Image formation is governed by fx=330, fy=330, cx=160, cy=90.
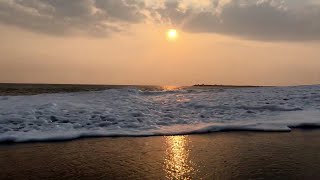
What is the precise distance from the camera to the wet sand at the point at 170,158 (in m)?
4.44

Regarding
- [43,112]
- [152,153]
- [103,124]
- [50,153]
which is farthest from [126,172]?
[43,112]

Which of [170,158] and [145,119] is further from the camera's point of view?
[145,119]

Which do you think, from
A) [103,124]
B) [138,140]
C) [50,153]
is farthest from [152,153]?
[103,124]

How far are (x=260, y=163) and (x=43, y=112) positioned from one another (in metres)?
7.12

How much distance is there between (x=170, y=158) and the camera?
5.32m

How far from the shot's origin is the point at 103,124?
891 centimetres

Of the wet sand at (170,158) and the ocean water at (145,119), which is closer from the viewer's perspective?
the wet sand at (170,158)

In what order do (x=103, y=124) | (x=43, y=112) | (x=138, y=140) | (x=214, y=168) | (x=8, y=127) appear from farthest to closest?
1. (x=43, y=112)
2. (x=103, y=124)
3. (x=8, y=127)
4. (x=138, y=140)
5. (x=214, y=168)

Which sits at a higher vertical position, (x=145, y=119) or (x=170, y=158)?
(x=145, y=119)

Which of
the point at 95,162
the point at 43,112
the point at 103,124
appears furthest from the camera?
the point at 43,112

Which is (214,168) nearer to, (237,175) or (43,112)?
(237,175)

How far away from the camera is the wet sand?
4.44 m

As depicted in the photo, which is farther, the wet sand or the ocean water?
the ocean water

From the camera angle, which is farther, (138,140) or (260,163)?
(138,140)
